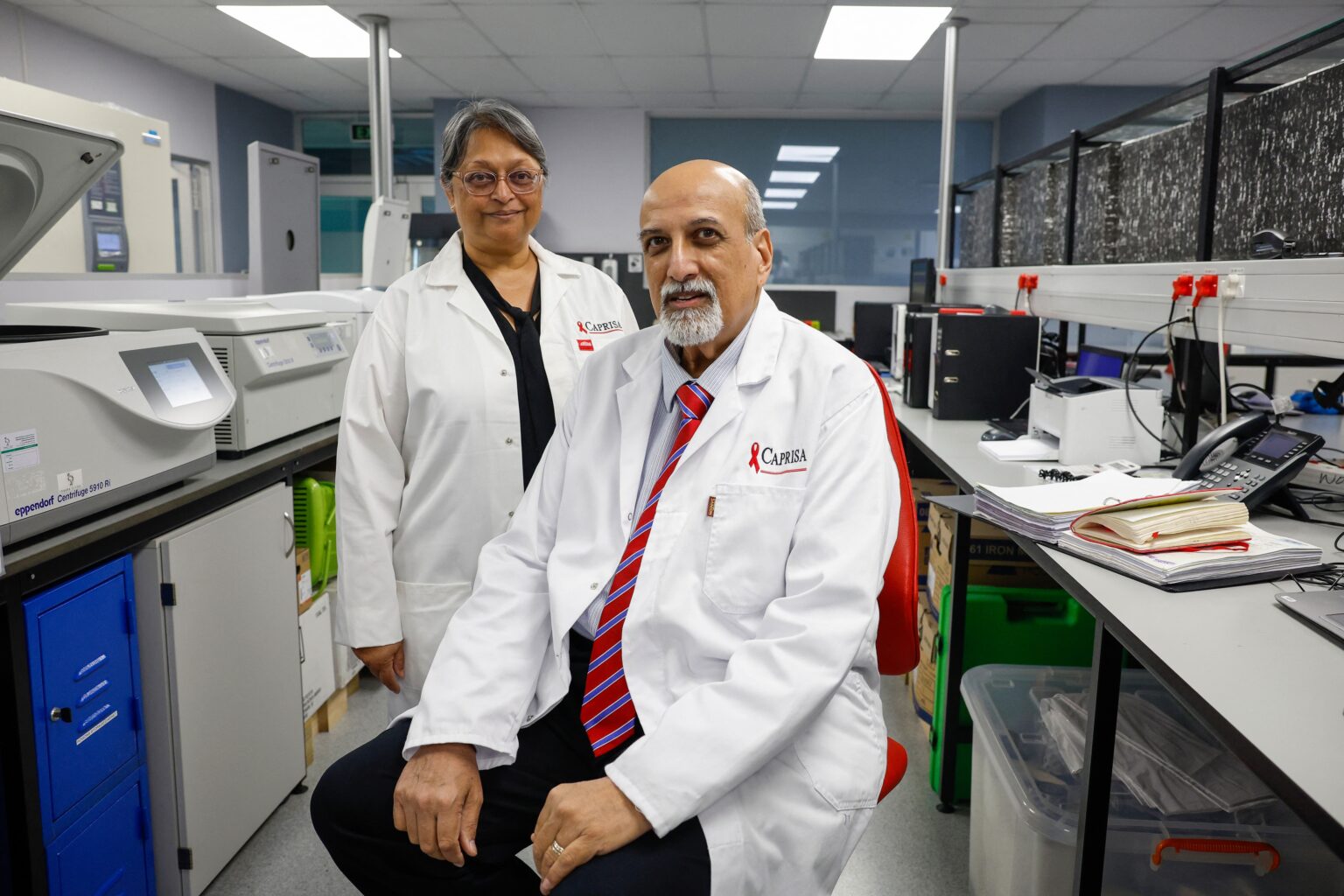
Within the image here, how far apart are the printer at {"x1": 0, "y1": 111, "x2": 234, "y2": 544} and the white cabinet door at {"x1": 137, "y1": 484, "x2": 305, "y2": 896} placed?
0.18m

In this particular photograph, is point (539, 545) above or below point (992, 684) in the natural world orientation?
above

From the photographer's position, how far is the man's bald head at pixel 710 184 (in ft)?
4.28

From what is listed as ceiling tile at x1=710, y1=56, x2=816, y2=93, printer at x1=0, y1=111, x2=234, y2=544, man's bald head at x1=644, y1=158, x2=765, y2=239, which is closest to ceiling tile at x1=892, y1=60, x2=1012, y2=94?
ceiling tile at x1=710, y1=56, x2=816, y2=93

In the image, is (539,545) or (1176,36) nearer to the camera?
(539,545)

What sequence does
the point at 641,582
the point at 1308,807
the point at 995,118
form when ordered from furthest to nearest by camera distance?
the point at 995,118, the point at 641,582, the point at 1308,807

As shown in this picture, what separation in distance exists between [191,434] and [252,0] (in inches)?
158

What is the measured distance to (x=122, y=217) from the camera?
446 cm

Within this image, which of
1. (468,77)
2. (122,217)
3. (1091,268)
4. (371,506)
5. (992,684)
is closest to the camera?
(371,506)

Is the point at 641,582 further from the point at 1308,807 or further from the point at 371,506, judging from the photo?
the point at 1308,807

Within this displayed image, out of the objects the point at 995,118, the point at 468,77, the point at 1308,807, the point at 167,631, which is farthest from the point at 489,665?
the point at 995,118

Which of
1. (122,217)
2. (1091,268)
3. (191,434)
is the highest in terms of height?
(122,217)

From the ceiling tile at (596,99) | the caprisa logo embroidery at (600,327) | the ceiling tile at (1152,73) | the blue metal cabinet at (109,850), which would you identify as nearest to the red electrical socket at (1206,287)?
the caprisa logo embroidery at (600,327)

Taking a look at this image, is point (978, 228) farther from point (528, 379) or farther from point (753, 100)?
point (753, 100)

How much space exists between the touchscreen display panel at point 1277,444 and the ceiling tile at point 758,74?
4.72m
